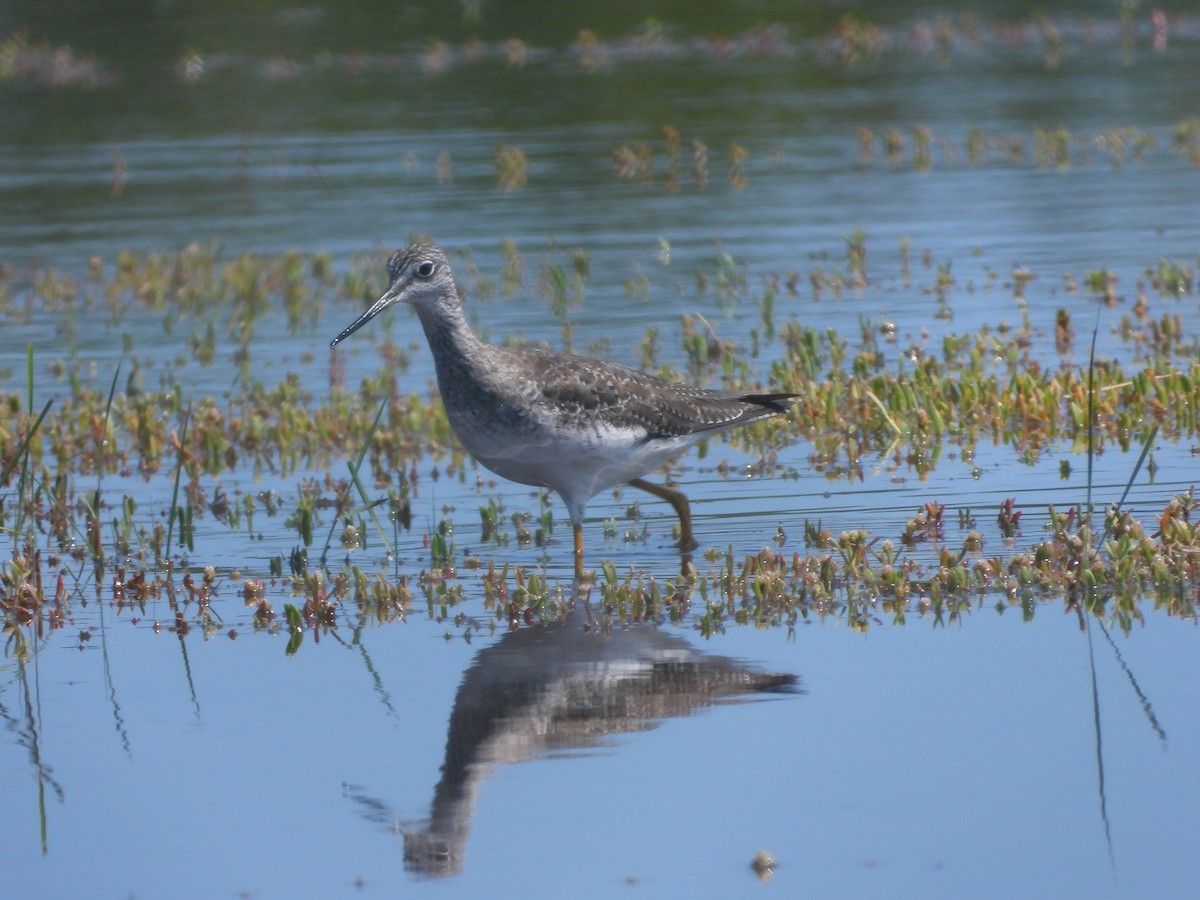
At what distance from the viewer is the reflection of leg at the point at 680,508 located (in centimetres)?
1020

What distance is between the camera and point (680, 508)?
1031 cm

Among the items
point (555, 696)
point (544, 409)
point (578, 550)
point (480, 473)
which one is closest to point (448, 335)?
point (544, 409)

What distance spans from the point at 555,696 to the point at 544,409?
2.29 meters

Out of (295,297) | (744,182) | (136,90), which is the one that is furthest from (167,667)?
(136,90)

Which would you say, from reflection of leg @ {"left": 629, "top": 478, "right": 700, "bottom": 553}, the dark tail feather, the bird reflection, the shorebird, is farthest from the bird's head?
the bird reflection

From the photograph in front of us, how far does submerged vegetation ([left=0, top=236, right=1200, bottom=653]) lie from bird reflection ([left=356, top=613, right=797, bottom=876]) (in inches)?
15.1

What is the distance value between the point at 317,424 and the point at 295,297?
5199 mm

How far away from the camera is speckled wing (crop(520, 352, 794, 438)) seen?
9.79 metres

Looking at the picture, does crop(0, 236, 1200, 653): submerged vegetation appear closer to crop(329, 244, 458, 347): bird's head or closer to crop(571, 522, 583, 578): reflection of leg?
crop(571, 522, 583, 578): reflection of leg

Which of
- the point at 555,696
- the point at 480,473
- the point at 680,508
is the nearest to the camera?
the point at 555,696

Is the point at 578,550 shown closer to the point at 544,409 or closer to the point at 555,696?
the point at 544,409

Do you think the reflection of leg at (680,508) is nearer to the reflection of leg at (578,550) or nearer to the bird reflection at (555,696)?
the reflection of leg at (578,550)

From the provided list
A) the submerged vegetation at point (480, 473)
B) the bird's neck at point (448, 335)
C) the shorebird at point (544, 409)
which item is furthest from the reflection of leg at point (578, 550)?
the bird's neck at point (448, 335)

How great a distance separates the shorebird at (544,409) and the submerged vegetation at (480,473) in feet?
1.34
